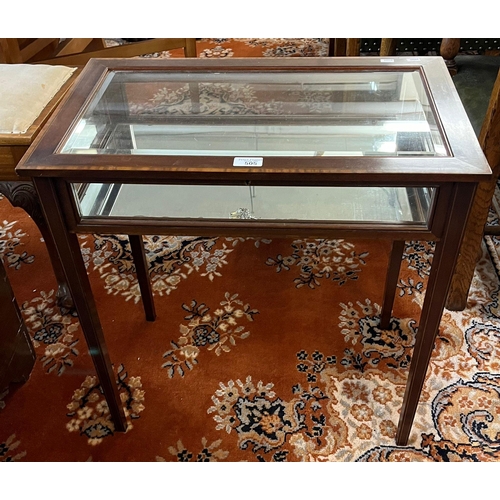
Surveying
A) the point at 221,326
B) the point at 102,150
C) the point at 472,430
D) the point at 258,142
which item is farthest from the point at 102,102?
the point at 472,430

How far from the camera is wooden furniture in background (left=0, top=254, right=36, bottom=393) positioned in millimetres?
1225

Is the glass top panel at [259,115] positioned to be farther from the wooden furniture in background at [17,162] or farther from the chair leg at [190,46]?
the chair leg at [190,46]

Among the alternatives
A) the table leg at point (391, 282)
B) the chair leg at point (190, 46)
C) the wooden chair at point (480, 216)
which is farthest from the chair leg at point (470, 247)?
the chair leg at point (190, 46)

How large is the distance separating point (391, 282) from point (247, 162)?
2.27ft

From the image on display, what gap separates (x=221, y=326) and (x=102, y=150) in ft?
2.39

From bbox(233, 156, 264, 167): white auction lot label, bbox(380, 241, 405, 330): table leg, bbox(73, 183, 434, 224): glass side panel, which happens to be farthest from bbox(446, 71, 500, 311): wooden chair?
bbox(233, 156, 264, 167): white auction lot label

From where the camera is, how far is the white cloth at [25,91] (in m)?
1.18

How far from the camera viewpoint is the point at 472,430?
1206 millimetres

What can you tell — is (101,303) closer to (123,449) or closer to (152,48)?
(123,449)

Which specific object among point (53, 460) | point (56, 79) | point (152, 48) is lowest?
point (53, 460)

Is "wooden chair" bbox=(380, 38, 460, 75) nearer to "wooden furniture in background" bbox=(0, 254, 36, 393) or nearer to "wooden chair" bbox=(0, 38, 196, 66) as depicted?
"wooden chair" bbox=(0, 38, 196, 66)

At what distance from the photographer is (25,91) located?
4.15 ft

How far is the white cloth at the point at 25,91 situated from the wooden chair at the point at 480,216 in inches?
40.3

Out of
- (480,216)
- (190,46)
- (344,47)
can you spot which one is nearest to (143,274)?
(480,216)
